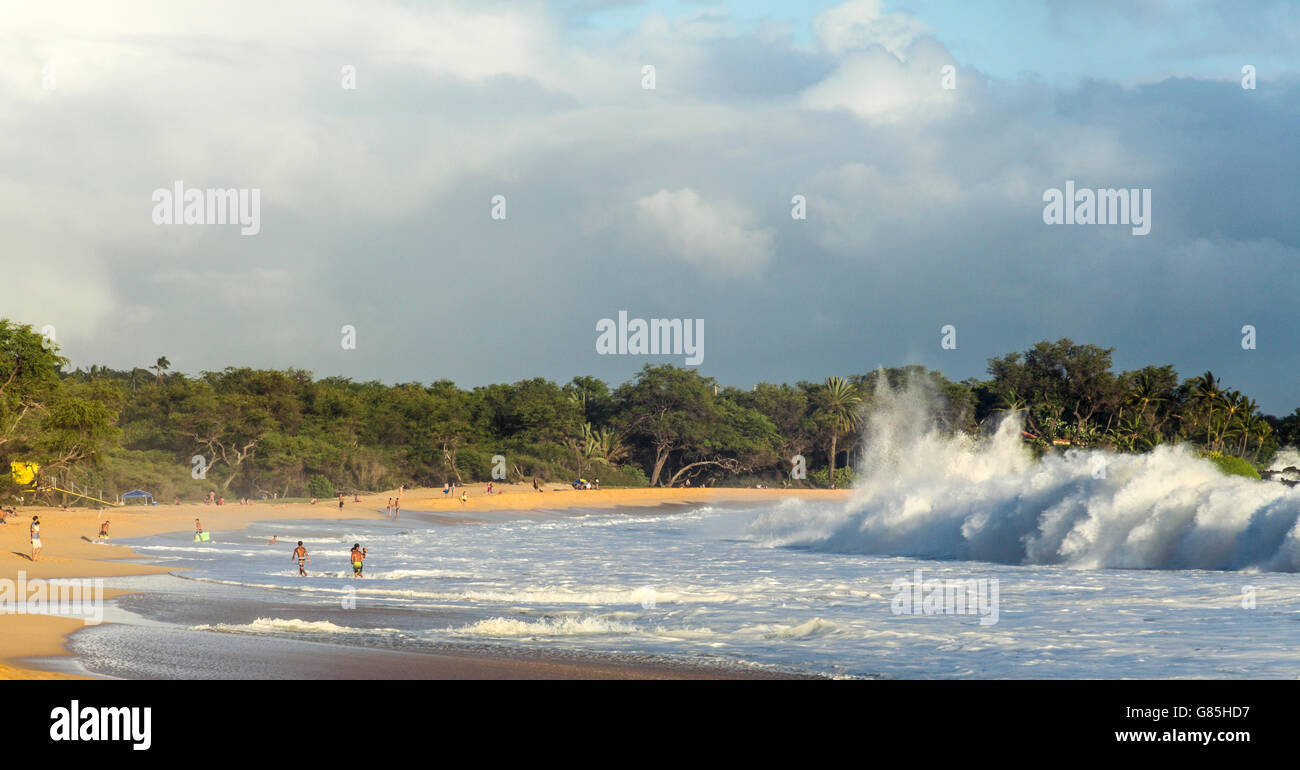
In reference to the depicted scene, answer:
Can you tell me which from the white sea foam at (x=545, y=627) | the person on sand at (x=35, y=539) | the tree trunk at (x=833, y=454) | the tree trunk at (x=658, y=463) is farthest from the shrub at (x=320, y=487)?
the white sea foam at (x=545, y=627)

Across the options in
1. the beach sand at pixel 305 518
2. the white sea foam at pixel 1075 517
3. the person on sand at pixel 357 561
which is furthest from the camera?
the white sea foam at pixel 1075 517

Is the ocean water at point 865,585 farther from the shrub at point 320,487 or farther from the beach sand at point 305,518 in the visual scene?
the shrub at point 320,487

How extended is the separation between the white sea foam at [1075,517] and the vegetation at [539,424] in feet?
81.5

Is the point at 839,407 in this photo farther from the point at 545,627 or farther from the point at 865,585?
the point at 545,627

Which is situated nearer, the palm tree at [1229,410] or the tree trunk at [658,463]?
the palm tree at [1229,410]

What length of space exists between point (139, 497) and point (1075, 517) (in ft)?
170

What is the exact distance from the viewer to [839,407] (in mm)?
112438

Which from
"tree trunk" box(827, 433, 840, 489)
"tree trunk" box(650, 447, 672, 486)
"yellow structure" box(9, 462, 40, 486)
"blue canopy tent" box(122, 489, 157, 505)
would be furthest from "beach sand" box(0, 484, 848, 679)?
"tree trunk" box(650, 447, 672, 486)

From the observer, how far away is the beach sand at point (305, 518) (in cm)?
1348

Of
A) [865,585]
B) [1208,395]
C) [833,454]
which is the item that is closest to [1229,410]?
[1208,395]

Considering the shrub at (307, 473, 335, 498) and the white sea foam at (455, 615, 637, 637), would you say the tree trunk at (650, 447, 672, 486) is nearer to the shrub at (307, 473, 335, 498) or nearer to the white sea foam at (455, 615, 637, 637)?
the shrub at (307, 473, 335, 498)

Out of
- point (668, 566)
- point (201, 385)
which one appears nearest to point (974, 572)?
point (668, 566)

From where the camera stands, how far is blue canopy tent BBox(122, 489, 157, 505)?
61.8 m
